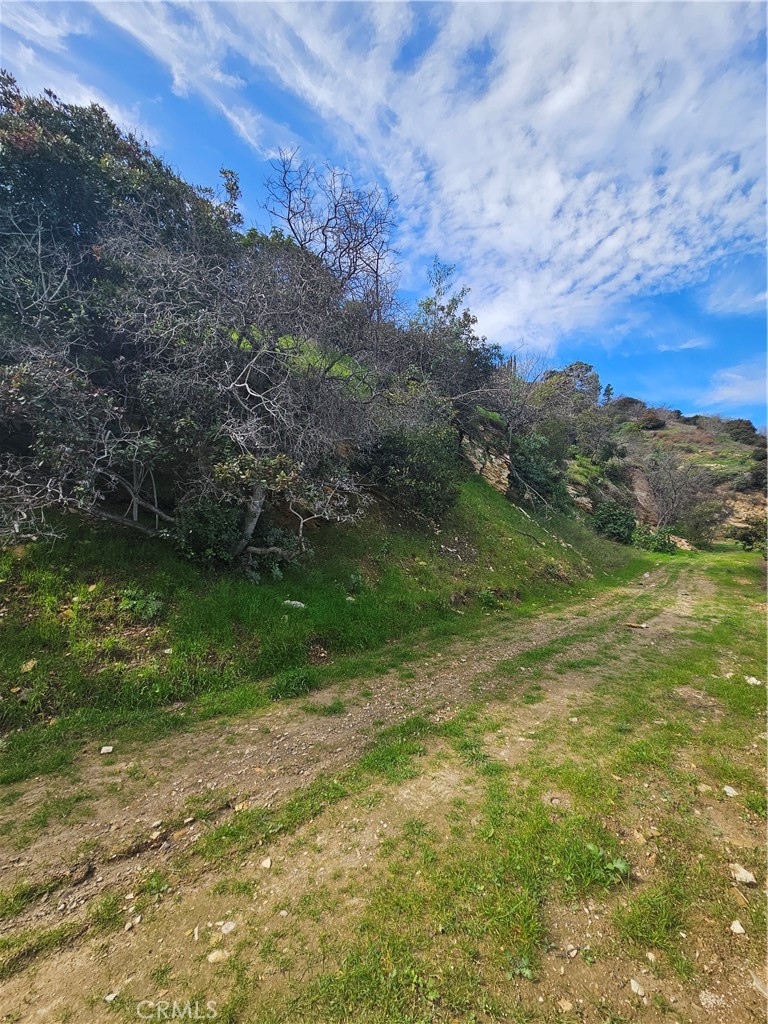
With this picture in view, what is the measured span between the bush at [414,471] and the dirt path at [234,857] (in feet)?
25.7

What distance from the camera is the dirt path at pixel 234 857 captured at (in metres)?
2.58

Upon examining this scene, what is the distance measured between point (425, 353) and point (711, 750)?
18.8 meters

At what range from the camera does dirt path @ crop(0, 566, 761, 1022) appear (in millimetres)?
2580

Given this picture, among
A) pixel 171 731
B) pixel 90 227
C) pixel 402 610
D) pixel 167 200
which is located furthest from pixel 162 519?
pixel 167 200

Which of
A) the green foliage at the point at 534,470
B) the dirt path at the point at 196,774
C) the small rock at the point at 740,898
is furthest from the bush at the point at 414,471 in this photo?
the small rock at the point at 740,898

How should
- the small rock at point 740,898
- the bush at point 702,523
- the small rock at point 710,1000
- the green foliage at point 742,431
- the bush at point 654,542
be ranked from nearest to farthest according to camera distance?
the small rock at point 710,1000 < the small rock at point 740,898 < the bush at point 654,542 < the bush at point 702,523 < the green foliage at point 742,431

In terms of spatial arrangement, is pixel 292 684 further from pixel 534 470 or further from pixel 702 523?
pixel 702 523

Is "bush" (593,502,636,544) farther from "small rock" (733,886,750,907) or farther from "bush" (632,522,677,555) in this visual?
"small rock" (733,886,750,907)

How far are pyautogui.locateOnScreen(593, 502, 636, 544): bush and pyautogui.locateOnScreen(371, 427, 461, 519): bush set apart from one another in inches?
722

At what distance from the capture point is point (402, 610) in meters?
9.58

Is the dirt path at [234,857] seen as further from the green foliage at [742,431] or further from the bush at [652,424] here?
the green foliage at [742,431]
